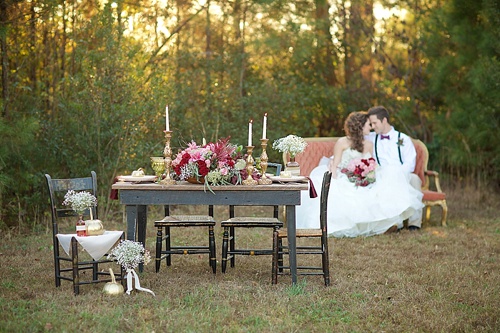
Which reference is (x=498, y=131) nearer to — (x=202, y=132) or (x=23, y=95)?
(x=202, y=132)

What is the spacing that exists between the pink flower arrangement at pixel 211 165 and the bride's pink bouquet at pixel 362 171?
12.3 ft

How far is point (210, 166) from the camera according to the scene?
632 cm

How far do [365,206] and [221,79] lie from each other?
497 cm

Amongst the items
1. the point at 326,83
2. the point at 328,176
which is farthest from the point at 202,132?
the point at 328,176

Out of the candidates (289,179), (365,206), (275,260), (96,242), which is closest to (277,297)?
(275,260)

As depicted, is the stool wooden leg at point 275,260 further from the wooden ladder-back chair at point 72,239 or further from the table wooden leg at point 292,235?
the wooden ladder-back chair at point 72,239

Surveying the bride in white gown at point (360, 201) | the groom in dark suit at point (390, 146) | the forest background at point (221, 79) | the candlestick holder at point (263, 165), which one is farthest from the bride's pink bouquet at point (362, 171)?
the candlestick holder at point (263, 165)

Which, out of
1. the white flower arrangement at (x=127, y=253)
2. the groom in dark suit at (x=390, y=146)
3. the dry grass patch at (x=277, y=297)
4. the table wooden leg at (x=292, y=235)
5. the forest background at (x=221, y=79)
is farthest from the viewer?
the groom in dark suit at (x=390, y=146)

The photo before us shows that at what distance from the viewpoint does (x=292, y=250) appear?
253 inches

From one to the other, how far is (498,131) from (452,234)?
136 inches

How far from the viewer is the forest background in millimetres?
10273

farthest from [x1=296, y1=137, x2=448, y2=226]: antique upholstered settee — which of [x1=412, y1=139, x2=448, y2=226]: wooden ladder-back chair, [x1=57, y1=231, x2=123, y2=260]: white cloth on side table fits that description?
[x1=57, y1=231, x2=123, y2=260]: white cloth on side table

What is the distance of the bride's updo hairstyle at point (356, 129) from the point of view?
33.7 feet

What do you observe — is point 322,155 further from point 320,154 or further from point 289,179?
point 289,179
